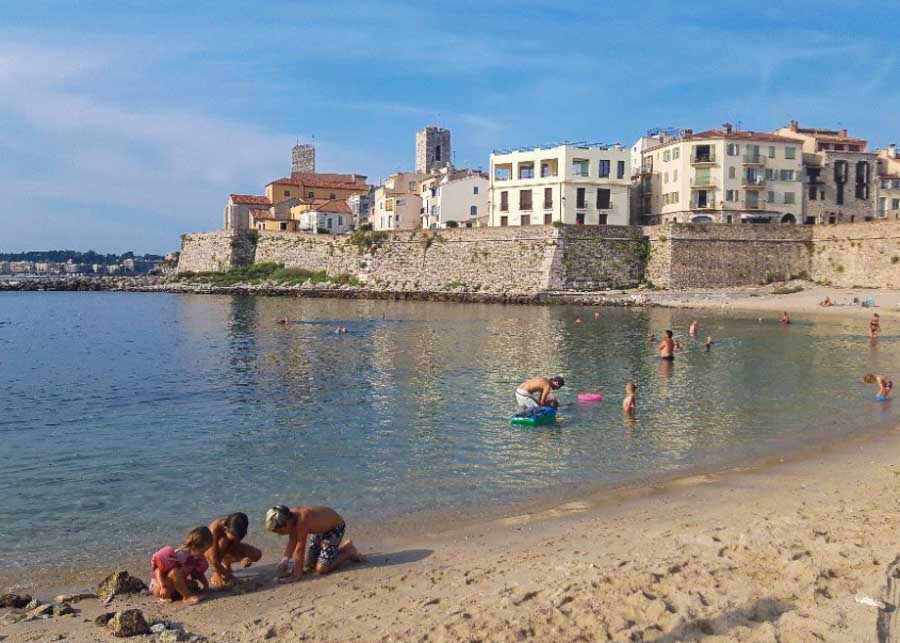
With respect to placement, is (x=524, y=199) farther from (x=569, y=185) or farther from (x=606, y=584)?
(x=606, y=584)

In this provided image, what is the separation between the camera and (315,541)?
8.25 metres

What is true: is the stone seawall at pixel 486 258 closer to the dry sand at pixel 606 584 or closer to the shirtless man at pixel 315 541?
the dry sand at pixel 606 584

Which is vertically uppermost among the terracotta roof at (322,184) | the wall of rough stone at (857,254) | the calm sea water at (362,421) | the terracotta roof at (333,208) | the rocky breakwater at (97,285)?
the terracotta roof at (322,184)

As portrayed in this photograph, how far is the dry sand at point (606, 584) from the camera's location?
625 cm

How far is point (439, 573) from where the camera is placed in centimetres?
788

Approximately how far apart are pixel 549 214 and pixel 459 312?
51.2ft

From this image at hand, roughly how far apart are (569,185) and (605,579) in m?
54.0

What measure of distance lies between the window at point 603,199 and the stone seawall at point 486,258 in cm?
405

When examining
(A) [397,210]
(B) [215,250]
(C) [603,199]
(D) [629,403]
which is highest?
(A) [397,210]

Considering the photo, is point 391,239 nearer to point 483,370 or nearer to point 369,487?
point 483,370

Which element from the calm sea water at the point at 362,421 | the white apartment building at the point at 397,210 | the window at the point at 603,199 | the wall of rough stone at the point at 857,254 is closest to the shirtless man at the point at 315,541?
the calm sea water at the point at 362,421

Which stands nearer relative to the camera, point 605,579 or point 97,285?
point 605,579

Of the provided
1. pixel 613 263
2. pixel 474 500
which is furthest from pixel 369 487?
pixel 613 263

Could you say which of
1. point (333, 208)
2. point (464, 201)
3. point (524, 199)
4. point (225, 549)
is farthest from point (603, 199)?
point (225, 549)
